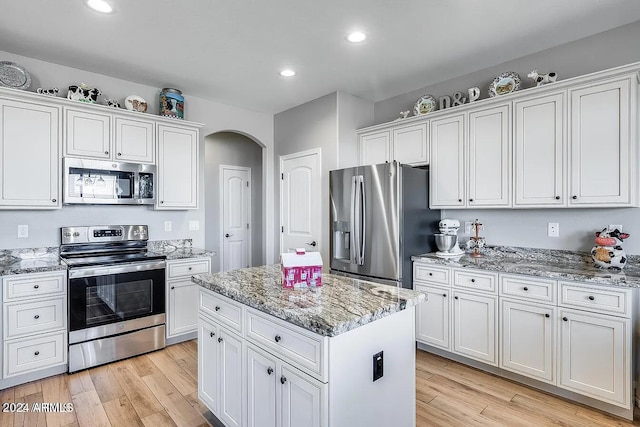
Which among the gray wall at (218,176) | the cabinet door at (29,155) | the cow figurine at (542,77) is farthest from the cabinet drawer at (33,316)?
the cow figurine at (542,77)

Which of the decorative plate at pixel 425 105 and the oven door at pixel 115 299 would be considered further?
the decorative plate at pixel 425 105

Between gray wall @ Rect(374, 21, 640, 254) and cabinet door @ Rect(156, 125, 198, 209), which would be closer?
gray wall @ Rect(374, 21, 640, 254)

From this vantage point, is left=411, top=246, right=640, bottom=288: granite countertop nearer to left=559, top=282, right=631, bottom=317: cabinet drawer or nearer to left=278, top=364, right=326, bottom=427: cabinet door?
left=559, top=282, right=631, bottom=317: cabinet drawer

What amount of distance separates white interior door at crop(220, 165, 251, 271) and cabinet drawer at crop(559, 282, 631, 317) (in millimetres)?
4583

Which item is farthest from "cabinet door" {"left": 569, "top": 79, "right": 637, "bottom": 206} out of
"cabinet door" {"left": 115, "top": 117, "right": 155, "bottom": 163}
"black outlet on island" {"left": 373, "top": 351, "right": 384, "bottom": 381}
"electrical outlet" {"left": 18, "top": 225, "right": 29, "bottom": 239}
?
"electrical outlet" {"left": 18, "top": 225, "right": 29, "bottom": 239}

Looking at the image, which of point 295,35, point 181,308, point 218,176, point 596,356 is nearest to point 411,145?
point 295,35

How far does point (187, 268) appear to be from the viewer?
135 inches

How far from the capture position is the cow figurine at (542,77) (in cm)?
269

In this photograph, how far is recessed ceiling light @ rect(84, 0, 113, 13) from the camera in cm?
219

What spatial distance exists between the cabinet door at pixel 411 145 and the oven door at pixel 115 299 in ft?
8.66

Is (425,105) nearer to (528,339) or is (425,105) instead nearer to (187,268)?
(528,339)

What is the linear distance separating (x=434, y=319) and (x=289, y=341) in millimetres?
2051

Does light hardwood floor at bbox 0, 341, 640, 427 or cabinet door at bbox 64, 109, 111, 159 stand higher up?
cabinet door at bbox 64, 109, 111, 159

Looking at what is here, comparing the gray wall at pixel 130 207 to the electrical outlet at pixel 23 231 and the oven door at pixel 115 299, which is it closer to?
the electrical outlet at pixel 23 231
